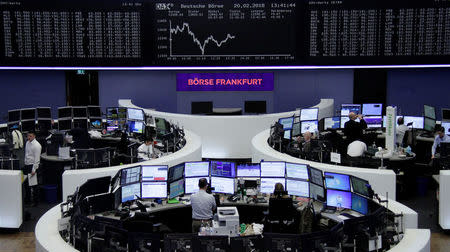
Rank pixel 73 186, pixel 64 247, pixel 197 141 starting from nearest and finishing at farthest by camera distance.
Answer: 1. pixel 64 247
2. pixel 73 186
3. pixel 197 141

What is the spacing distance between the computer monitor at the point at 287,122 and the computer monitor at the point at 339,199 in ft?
13.6

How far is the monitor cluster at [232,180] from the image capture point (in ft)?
29.6

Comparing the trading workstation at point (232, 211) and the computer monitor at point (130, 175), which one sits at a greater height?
the computer monitor at point (130, 175)

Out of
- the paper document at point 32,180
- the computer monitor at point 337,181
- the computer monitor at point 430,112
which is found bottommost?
the paper document at point 32,180

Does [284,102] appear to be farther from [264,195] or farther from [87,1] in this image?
[264,195]

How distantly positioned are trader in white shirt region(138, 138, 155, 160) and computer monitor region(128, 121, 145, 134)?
258 cm

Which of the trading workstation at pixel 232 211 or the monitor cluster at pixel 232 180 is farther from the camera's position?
the monitor cluster at pixel 232 180

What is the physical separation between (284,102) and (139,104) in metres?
3.46

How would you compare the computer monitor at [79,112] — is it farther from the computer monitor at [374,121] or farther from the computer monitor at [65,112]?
the computer monitor at [374,121]

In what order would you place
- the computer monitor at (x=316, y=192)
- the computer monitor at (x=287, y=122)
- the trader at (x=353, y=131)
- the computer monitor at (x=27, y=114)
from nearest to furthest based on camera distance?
1. the computer monitor at (x=316, y=192)
2. the trader at (x=353, y=131)
3. the computer monitor at (x=287, y=122)
4. the computer monitor at (x=27, y=114)

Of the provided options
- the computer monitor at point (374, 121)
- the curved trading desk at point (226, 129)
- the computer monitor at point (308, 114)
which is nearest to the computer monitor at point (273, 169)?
the computer monitor at point (308, 114)

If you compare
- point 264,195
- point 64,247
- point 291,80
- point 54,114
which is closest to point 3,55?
point 54,114

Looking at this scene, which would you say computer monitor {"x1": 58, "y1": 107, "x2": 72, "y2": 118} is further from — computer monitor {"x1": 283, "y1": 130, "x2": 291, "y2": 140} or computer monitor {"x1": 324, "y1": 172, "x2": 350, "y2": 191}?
computer monitor {"x1": 324, "y1": 172, "x2": 350, "y2": 191}

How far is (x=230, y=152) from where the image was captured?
14.3m
